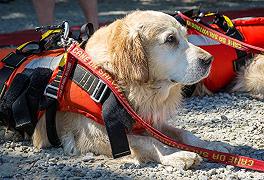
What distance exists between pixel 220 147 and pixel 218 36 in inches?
41.5

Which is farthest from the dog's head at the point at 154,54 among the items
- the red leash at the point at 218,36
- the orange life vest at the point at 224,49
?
the orange life vest at the point at 224,49

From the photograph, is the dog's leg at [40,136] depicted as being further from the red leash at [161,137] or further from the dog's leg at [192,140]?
the dog's leg at [192,140]

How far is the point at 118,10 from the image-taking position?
33.4 ft

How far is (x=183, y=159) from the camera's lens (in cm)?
338

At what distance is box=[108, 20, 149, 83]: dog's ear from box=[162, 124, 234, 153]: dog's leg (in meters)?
0.53

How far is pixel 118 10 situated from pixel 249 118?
6109mm

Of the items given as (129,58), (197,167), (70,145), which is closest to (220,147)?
(197,167)

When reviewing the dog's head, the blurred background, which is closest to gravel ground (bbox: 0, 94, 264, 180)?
the dog's head

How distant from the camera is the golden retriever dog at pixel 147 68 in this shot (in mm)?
3400

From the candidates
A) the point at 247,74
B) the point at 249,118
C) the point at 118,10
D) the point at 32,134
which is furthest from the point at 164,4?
the point at 32,134

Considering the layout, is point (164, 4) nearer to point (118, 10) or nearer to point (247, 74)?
point (118, 10)

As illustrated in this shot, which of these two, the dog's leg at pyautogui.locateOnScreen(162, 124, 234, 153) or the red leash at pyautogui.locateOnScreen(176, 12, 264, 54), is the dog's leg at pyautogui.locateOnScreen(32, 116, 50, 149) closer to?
the dog's leg at pyautogui.locateOnScreen(162, 124, 234, 153)

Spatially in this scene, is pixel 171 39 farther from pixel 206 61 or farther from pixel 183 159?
pixel 183 159

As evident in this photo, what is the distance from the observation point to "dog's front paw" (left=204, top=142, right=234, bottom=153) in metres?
3.66
